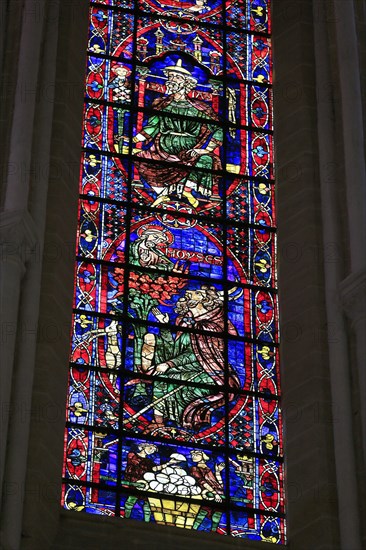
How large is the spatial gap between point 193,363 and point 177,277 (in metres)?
0.74

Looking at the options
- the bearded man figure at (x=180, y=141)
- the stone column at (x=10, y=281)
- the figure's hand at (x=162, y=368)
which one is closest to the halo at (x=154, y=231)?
the bearded man figure at (x=180, y=141)

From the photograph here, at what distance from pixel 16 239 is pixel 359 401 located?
2.58 m

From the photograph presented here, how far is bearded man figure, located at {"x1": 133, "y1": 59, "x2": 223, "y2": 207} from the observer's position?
15.2 m

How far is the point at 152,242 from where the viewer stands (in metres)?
14.8

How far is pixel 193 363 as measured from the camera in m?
14.3

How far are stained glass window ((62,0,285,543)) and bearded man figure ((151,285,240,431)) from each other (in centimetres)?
1

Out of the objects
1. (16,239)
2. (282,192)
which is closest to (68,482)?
(16,239)

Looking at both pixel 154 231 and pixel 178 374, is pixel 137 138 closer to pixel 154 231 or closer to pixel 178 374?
pixel 154 231

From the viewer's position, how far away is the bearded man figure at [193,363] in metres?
14.0

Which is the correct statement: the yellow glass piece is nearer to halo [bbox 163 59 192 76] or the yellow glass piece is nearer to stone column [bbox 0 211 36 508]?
halo [bbox 163 59 192 76]

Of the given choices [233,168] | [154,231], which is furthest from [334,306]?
[233,168]

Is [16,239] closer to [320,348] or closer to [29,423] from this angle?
[29,423]

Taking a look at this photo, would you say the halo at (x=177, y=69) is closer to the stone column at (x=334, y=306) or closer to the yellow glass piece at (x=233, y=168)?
the yellow glass piece at (x=233, y=168)

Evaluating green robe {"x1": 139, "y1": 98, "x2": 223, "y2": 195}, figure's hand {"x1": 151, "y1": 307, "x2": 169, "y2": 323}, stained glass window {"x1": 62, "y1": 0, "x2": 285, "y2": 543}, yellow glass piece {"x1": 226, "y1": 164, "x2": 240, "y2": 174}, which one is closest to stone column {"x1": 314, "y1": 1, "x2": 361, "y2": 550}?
stained glass window {"x1": 62, "y1": 0, "x2": 285, "y2": 543}
